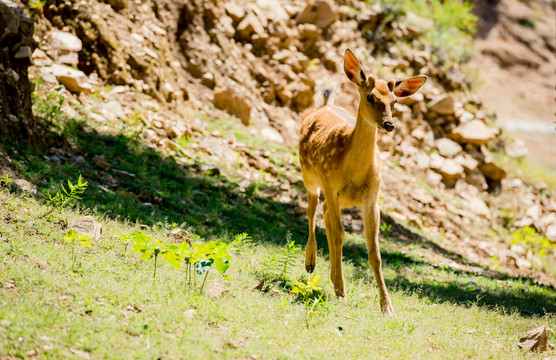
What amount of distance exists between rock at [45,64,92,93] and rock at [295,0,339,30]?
761 centimetres

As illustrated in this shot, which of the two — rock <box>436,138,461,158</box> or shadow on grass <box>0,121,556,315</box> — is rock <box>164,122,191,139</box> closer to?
shadow on grass <box>0,121,556,315</box>

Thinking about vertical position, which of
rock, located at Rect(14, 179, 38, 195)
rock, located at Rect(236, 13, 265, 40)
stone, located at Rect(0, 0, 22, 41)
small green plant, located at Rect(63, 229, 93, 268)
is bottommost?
rock, located at Rect(14, 179, 38, 195)

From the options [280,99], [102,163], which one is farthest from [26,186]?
[280,99]

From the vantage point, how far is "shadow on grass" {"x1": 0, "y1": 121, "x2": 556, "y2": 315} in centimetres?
683

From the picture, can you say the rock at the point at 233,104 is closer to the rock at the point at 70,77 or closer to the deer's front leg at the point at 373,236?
the rock at the point at 70,77

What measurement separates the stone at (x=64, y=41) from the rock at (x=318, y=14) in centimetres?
721

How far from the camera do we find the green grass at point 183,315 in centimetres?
366

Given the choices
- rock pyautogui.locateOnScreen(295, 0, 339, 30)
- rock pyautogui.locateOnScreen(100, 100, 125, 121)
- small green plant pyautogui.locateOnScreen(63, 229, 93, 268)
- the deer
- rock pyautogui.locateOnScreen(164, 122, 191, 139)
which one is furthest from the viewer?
rock pyautogui.locateOnScreen(295, 0, 339, 30)

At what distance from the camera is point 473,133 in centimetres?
1529

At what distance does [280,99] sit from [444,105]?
16.7 ft

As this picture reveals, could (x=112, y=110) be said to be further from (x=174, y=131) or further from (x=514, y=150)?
(x=514, y=150)

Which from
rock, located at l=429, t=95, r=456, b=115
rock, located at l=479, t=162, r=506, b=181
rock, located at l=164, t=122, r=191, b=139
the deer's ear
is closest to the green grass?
the deer's ear

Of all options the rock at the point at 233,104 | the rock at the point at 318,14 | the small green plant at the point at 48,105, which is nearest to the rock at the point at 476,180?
the rock at the point at 318,14

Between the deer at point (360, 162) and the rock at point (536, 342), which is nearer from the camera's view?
the rock at point (536, 342)
